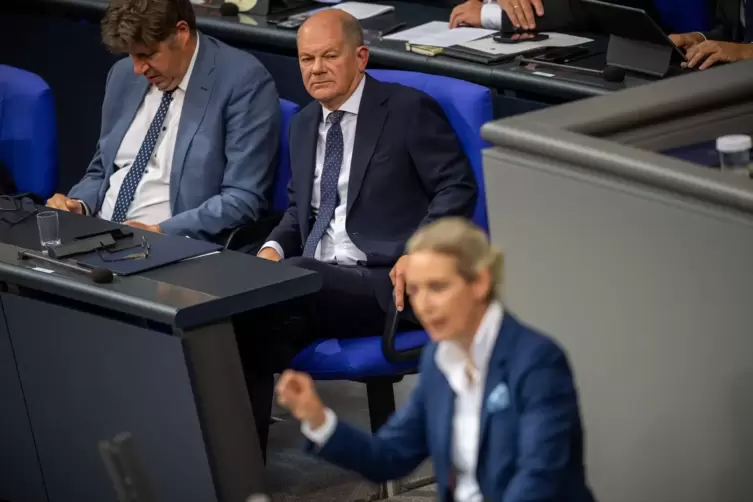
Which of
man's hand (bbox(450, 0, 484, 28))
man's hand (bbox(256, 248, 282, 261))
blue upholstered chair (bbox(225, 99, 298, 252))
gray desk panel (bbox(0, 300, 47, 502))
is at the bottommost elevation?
gray desk panel (bbox(0, 300, 47, 502))

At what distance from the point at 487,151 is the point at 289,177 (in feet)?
5.44

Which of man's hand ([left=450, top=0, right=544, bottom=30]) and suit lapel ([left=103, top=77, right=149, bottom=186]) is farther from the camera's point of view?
man's hand ([left=450, top=0, right=544, bottom=30])

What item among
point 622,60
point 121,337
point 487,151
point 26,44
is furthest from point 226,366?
point 26,44

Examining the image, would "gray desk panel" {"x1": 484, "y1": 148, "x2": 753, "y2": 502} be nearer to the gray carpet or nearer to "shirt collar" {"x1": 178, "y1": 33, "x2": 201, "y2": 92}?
the gray carpet

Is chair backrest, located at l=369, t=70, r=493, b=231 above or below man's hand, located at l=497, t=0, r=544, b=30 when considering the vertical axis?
below

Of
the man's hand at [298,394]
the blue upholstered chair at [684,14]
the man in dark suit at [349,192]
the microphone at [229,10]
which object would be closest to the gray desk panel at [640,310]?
the man's hand at [298,394]

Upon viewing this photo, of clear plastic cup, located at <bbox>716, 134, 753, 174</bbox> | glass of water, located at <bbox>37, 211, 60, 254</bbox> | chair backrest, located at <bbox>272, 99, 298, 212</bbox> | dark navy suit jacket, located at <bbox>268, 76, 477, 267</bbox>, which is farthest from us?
chair backrest, located at <bbox>272, 99, 298, 212</bbox>

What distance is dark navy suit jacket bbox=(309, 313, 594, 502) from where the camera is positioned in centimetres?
216

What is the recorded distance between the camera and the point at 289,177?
4148 mm

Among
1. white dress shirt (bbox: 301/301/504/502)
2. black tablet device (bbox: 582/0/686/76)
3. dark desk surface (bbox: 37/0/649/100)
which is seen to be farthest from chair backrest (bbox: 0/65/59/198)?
white dress shirt (bbox: 301/301/504/502)

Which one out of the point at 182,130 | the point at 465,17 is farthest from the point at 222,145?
the point at 465,17

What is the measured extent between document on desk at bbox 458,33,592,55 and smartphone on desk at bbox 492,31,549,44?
0.07 feet

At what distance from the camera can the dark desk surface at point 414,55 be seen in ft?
13.3

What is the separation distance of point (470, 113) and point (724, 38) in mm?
1328
